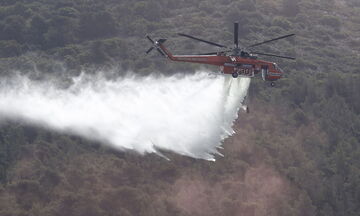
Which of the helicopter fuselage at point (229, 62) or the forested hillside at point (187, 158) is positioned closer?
the helicopter fuselage at point (229, 62)

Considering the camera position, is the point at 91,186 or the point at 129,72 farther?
the point at 129,72

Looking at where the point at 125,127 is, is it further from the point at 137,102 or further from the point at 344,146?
the point at 344,146

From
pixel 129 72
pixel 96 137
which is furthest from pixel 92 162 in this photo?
pixel 129 72

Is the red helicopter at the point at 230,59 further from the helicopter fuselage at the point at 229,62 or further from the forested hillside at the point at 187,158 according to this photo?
the forested hillside at the point at 187,158

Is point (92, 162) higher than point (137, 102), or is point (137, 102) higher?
point (137, 102)

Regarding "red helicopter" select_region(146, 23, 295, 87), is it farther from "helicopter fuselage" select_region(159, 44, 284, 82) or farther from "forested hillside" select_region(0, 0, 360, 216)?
"forested hillside" select_region(0, 0, 360, 216)

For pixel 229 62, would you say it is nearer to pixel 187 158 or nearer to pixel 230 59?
pixel 230 59

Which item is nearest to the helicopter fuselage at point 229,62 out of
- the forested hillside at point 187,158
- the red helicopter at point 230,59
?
the red helicopter at point 230,59

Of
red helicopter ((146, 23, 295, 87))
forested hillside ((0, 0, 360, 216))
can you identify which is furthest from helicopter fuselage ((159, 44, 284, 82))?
forested hillside ((0, 0, 360, 216))
